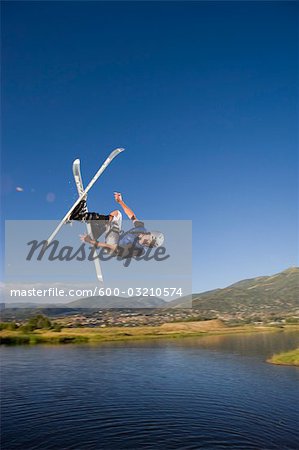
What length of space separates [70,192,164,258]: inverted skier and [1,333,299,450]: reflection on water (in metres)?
22.3

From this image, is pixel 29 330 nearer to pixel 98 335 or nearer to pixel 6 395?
pixel 98 335

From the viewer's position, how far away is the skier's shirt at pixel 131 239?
24.7ft

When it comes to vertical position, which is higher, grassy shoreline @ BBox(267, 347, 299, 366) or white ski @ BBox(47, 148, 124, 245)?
white ski @ BBox(47, 148, 124, 245)

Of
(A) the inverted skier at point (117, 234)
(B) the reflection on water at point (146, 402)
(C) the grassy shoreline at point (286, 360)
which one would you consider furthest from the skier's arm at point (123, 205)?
(C) the grassy shoreline at point (286, 360)

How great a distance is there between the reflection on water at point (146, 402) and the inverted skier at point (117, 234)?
22332mm

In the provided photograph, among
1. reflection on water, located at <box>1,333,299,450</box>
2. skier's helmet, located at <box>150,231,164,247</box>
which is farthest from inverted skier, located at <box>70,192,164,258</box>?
reflection on water, located at <box>1,333,299,450</box>

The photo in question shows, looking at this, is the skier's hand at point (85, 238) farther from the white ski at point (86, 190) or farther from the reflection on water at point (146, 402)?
the reflection on water at point (146, 402)

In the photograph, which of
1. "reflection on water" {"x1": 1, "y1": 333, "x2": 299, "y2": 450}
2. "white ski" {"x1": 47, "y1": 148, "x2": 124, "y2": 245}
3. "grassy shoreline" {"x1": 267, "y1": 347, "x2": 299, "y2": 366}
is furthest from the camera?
"grassy shoreline" {"x1": 267, "y1": 347, "x2": 299, "y2": 366}

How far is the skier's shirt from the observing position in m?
7.52

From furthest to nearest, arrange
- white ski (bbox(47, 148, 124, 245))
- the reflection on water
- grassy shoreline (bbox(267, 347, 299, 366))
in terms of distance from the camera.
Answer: grassy shoreline (bbox(267, 347, 299, 366))
the reflection on water
white ski (bbox(47, 148, 124, 245))

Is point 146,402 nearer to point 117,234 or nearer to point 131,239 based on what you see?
point 131,239

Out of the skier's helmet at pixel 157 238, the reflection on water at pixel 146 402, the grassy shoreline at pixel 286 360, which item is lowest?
the grassy shoreline at pixel 286 360

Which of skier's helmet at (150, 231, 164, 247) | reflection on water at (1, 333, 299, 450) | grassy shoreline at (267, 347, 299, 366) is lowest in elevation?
grassy shoreline at (267, 347, 299, 366)

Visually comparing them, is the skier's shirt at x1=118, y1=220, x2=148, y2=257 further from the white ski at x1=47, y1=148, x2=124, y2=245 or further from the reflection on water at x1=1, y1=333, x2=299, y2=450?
the reflection on water at x1=1, y1=333, x2=299, y2=450
